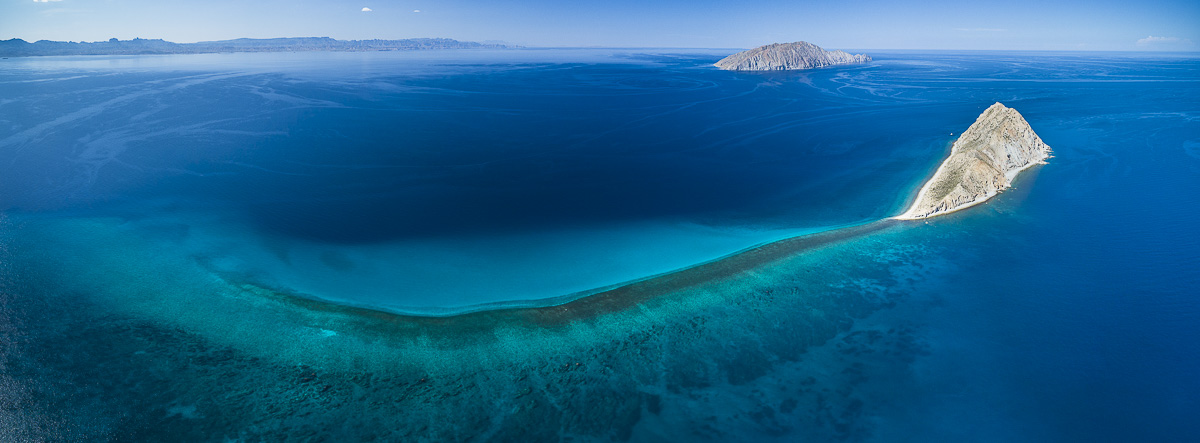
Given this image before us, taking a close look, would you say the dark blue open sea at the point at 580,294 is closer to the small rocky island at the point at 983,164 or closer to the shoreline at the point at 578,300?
→ the shoreline at the point at 578,300

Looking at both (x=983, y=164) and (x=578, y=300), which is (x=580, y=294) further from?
(x=983, y=164)

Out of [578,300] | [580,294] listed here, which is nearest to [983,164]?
[580,294]

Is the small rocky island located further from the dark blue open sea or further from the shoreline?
the shoreline

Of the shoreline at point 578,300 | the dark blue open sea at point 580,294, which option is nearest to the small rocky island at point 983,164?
the dark blue open sea at point 580,294

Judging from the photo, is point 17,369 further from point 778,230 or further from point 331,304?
point 778,230

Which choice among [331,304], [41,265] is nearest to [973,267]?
[331,304]

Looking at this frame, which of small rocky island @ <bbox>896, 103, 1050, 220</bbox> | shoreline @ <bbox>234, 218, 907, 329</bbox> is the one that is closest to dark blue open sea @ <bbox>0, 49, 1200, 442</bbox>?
shoreline @ <bbox>234, 218, 907, 329</bbox>
